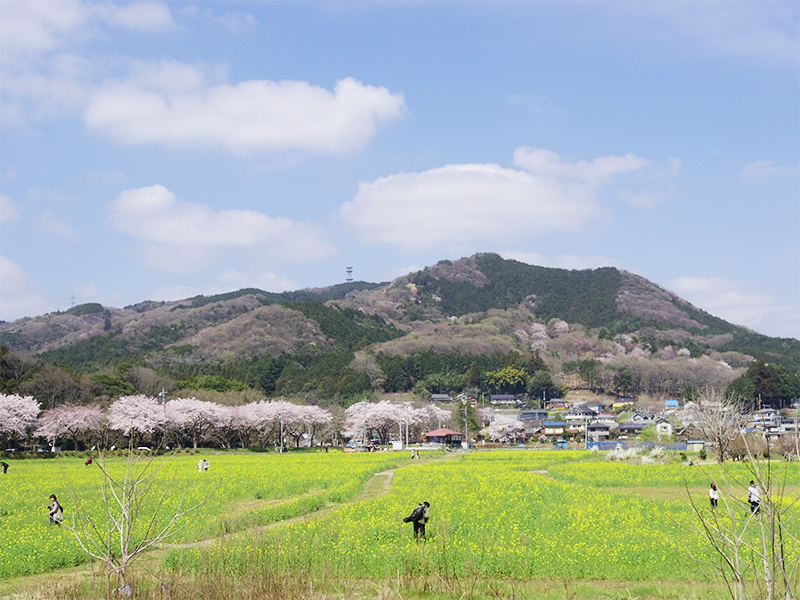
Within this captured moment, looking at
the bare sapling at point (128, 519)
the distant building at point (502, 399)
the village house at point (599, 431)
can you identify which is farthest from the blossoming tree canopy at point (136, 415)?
the distant building at point (502, 399)

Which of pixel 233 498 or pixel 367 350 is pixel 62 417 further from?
pixel 367 350

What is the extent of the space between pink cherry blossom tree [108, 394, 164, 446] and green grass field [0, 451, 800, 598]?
34.4 m

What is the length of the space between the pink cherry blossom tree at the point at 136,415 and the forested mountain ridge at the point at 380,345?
1845 cm

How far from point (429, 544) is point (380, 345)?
404 feet

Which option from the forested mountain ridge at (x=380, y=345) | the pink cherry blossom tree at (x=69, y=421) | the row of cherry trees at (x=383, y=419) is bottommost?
the row of cherry trees at (x=383, y=419)

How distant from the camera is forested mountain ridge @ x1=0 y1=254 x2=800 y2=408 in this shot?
375 feet

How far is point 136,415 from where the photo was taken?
61406 mm

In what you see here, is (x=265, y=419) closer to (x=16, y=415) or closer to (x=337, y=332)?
(x=16, y=415)

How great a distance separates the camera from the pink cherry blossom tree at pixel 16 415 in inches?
2035

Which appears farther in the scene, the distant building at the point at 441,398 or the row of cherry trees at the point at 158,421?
the distant building at the point at 441,398

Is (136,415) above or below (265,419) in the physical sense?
above

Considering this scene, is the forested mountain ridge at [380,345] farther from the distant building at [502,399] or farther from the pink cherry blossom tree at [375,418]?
the pink cherry blossom tree at [375,418]

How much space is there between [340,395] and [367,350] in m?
29.8

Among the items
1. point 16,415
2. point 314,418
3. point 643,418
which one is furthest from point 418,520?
point 643,418
